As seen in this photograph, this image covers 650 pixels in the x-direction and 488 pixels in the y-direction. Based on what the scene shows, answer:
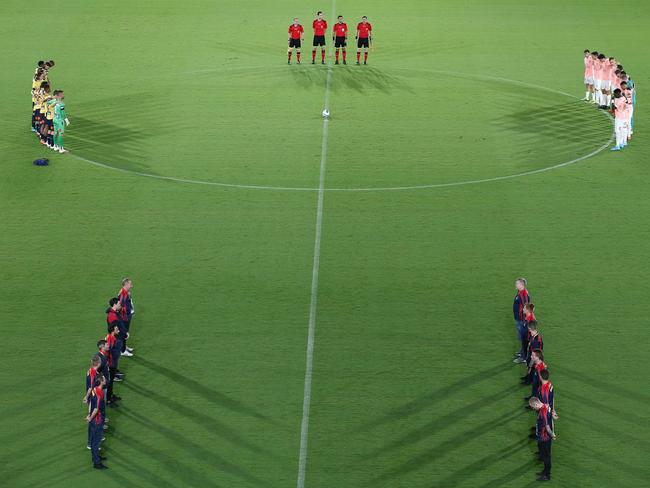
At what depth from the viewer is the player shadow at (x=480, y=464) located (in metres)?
17.3

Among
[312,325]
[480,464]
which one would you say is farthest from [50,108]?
[480,464]

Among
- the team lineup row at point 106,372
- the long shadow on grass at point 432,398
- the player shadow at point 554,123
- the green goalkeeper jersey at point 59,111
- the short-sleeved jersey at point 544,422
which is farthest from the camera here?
the player shadow at point 554,123

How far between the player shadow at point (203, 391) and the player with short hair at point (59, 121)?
11.5 metres

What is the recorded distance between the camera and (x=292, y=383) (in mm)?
19984

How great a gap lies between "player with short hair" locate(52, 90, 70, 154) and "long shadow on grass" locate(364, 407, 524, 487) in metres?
16.2

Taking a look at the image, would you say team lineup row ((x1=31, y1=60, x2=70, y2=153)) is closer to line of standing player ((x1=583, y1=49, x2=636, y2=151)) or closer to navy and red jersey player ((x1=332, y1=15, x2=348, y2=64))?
navy and red jersey player ((x1=332, y1=15, x2=348, y2=64))

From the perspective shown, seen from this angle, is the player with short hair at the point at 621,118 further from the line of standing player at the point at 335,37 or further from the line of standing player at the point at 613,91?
the line of standing player at the point at 335,37

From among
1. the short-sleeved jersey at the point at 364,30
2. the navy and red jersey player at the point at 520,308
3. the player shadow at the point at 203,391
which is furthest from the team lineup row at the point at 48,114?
the navy and red jersey player at the point at 520,308

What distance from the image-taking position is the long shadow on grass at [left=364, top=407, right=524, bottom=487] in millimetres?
17500

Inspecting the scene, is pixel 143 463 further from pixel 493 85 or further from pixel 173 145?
pixel 493 85

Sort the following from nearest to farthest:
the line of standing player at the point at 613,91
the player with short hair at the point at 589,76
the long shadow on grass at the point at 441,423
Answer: the long shadow on grass at the point at 441,423 < the line of standing player at the point at 613,91 < the player with short hair at the point at 589,76

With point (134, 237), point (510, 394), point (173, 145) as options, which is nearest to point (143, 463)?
point (510, 394)

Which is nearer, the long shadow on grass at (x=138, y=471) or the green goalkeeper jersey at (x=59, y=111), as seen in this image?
the long shadow on grass at (x=138, y=471)

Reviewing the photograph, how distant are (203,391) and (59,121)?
1327 cm
